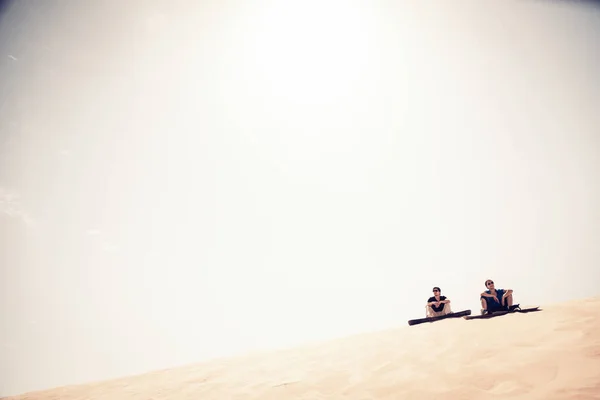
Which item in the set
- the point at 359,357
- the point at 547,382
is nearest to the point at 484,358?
the point at 547,382

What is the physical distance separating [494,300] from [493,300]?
0.9 inches

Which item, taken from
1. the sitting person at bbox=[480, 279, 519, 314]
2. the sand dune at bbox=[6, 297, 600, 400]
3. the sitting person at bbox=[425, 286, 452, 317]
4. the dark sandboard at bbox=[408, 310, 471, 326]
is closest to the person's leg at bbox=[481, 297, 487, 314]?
the sitting person at bbox=[480, 279, 519, 314]

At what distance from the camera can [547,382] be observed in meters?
2.74

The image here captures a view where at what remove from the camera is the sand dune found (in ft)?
9.59

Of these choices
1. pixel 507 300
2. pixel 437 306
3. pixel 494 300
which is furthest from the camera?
pixel 437 306

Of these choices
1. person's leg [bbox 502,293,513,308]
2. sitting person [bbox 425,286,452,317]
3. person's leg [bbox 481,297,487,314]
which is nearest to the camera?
person's leg [bbox 502,293,513,308]

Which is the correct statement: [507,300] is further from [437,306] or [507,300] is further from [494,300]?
[437,306]

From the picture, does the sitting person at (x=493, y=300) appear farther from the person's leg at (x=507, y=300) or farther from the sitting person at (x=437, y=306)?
the sitting person at (x=437, y=306)

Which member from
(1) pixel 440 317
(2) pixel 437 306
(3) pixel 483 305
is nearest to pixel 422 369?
(1) pixel 440 317

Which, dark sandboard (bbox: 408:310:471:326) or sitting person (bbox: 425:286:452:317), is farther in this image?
sitting person (bbox: 425:286:452:317)

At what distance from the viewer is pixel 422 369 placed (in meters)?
3.90

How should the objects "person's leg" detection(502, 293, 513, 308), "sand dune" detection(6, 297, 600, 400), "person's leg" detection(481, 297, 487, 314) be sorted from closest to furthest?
"sand dune" detection(6, 297, 600, 400) < "person's leg" detection(502, 293, 513, 308) < "person's leg" detection(481, 297, 487, 314)

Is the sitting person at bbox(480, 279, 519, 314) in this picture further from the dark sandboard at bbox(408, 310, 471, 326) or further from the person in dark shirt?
the dark sandboard at bbox(408, 310, 471, 326)

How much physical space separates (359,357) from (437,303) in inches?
174
